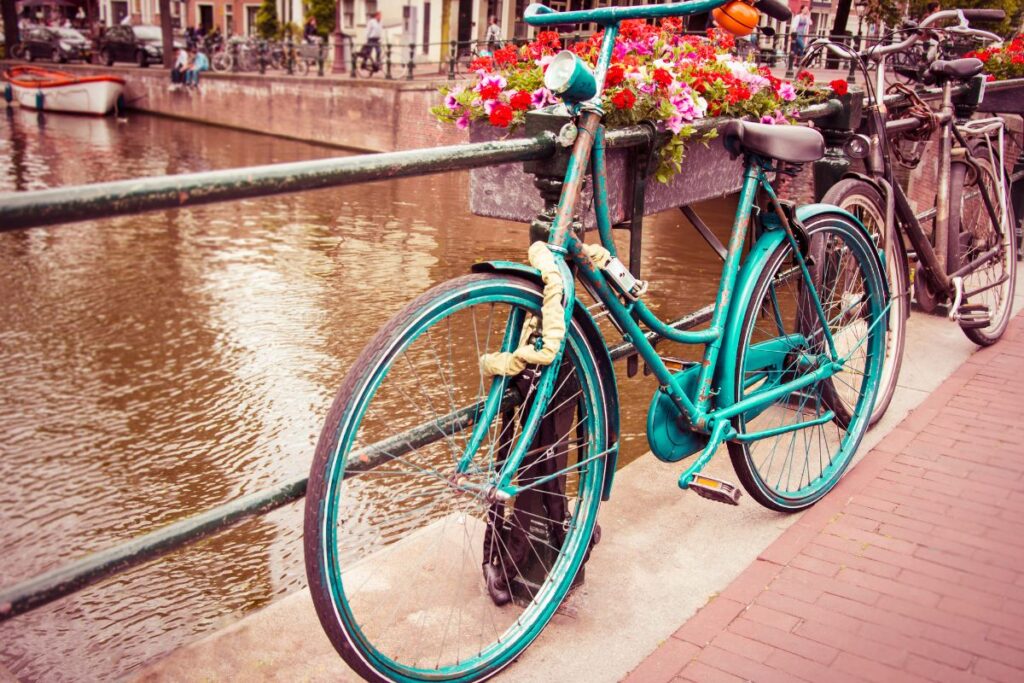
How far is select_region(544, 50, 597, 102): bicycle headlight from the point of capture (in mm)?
2100

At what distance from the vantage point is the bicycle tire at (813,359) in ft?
9.73

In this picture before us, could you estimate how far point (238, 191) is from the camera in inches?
67.6

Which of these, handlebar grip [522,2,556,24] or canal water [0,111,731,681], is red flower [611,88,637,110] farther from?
canal water [0,111,731,681]

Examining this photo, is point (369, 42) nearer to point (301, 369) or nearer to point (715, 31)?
point (301, 369)

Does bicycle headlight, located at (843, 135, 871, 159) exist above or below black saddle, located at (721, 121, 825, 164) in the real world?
below

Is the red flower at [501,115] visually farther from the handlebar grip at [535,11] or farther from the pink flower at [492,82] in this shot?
the handlebar grip at [535,11]

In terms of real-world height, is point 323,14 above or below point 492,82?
below

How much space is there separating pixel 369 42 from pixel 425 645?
3058 cm

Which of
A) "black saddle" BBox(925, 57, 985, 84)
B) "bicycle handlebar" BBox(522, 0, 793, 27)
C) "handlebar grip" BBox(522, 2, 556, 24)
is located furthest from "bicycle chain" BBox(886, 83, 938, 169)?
"handlebar grip" BBox(522, 2, 556, 24)

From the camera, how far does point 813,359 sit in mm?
3246

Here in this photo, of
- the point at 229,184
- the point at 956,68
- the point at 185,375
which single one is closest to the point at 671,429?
the point at 229,184

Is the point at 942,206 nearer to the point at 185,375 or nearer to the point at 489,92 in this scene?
the point at 489,92

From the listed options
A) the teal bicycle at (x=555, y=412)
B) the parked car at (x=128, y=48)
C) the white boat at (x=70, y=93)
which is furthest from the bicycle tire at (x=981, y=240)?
the parked car at (x=128, y=48)

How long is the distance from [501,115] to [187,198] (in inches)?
44.6
